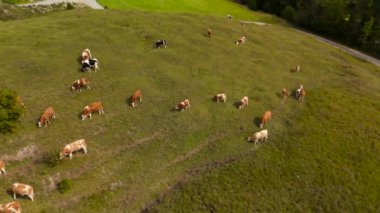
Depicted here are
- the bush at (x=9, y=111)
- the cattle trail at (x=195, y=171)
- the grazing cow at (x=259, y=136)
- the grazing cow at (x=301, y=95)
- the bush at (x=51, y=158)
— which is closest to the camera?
the bush at (x=51, y=158)

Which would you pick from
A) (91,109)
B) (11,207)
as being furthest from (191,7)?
(11,207)

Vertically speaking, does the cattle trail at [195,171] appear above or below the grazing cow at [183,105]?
A: below

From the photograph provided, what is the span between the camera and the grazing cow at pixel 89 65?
155 feet

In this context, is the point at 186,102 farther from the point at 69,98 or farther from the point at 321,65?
the point at 321,65

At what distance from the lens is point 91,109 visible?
40.1 m

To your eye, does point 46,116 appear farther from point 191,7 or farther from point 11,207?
point 191,7

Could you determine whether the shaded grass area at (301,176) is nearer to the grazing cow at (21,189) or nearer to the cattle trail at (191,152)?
the cattle trail at (191,152)

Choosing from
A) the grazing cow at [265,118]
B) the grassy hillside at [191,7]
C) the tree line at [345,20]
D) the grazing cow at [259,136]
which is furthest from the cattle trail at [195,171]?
the grassy hillside at [191,7]

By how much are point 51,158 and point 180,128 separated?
1263 centimetres

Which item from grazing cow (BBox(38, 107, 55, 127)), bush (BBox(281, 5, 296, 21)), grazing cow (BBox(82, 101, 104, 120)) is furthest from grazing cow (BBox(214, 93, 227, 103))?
bush (BBox(281, 5, 296, 21))

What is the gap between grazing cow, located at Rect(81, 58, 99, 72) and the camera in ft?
155

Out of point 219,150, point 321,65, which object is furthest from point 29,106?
point 321,65

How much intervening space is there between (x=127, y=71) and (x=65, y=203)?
20.6m

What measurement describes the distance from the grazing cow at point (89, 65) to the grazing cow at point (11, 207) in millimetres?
21010
